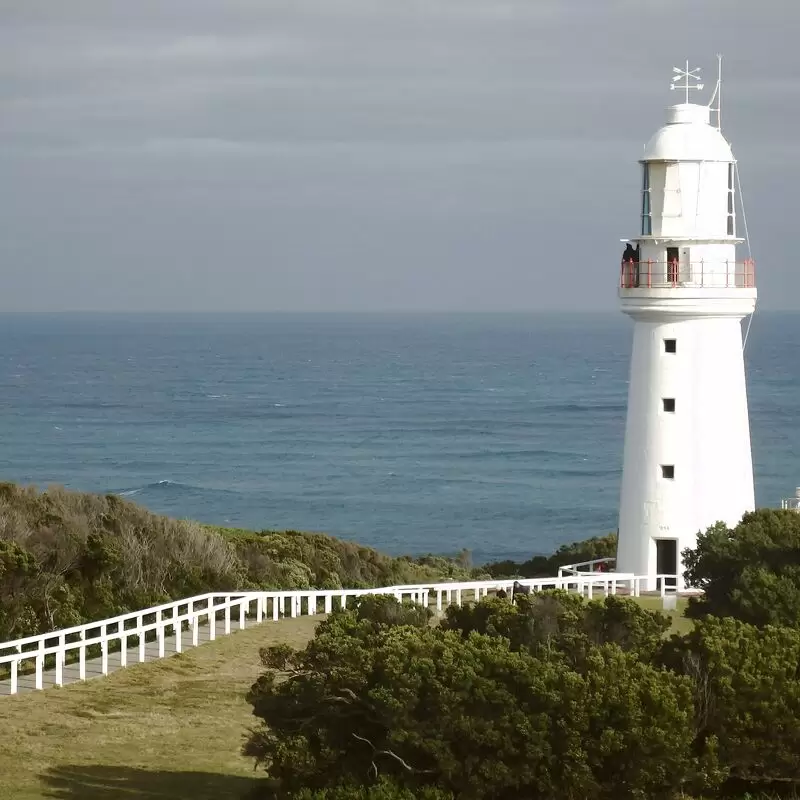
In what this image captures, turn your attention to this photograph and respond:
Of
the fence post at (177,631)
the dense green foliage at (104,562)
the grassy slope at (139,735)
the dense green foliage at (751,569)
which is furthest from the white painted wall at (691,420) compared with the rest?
the fence post at (177,631)

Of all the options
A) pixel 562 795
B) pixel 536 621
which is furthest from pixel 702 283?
pixel 562 795

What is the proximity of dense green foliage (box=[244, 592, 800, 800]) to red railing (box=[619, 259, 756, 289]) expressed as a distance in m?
10.4

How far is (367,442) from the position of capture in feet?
280

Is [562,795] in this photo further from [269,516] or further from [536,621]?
[269,516]

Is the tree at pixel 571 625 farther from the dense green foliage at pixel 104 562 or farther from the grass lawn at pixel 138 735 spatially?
the dense green foliage at pixel 104 562

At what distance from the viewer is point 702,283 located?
22.1 meters

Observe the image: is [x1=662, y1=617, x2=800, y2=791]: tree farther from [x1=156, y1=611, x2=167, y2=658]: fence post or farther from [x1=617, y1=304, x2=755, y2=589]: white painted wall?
[x1=617, y1=304, x2=755, y2=589]: white painted wall

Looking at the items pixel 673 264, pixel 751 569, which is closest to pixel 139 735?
pixel 751 569

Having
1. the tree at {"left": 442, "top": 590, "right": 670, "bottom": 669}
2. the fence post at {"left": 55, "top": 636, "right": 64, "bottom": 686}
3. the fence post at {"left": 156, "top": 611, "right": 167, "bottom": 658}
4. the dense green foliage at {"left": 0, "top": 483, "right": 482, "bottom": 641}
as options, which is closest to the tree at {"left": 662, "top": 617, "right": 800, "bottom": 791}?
the tree at {"left": 442, "top": 590, "right": 670, "bottom": 669}

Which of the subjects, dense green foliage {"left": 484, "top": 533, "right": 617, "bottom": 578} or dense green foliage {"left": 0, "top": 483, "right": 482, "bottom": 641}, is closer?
dense green foliage {"left": 0, "top": 483, "right": 482, "bottom": 641}

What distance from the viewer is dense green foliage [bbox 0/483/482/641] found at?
728 inches

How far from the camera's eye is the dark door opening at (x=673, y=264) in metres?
22.3

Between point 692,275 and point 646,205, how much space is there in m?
1.23

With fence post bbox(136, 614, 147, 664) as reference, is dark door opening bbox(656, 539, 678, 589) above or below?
above
